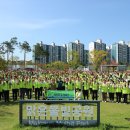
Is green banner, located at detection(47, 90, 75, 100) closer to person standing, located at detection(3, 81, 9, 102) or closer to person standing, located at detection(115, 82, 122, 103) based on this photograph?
person standing, located at detection(3, 81, 9, 102)

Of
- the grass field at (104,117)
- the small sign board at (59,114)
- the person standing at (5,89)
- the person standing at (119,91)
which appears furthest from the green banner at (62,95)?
the person standing at (119,91)

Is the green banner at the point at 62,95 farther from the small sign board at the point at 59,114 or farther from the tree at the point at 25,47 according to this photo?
the tree at the point at 25,47

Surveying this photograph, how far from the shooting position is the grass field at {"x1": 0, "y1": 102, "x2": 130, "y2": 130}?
14788mm

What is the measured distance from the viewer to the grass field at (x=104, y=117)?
582 inches

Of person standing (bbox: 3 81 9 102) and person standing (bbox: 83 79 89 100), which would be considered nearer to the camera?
person standing (bbox: 3 81 9 102)

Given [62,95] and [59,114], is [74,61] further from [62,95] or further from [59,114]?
[59,114]

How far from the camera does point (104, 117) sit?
18.3 metres

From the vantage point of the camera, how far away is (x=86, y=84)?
88.5ft

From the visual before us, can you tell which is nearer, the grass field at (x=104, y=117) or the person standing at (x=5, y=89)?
the grass field at (x=104, y=117)

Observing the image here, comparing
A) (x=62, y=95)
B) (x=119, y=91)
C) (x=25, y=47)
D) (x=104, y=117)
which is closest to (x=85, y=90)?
(x=119, y=91)

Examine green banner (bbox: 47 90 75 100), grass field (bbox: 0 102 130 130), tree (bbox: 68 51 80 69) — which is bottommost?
grass field (bbox: 0 102 130 130)

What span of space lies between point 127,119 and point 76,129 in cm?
401

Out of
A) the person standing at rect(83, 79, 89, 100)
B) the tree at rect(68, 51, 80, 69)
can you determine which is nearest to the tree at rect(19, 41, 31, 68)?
the tree at rect(68, 51, 80, 69)

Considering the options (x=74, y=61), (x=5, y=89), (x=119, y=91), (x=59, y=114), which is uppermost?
(x=74, y=61)
